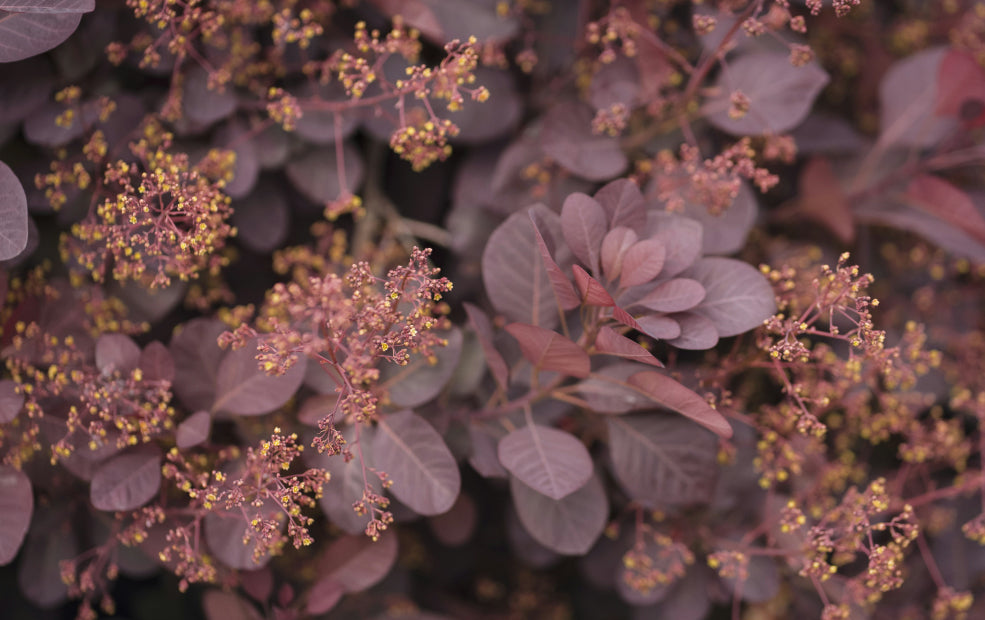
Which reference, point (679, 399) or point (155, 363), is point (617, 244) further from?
point (155, 363)

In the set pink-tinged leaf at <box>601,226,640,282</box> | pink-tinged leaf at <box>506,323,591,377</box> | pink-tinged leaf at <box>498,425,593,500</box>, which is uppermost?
pink-tinged leaf at <box>601,226,640,282</box>

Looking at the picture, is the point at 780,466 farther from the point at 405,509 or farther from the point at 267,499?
the point at 267,499

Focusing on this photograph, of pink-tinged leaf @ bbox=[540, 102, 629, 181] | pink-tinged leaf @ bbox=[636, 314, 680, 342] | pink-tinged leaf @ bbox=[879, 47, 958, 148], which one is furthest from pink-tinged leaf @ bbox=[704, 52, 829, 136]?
pink-tinged leaf @ bbox=[636, 314, 680, 342]

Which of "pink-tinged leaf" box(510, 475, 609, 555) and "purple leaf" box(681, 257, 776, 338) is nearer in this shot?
"purple leaf" box(681, 257, 776, 338)

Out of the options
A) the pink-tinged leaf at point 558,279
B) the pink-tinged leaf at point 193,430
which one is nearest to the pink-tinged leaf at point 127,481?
the pink-tinged leaf at point 193,430

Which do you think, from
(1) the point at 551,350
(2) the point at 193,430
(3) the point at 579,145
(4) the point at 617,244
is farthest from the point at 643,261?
(2) the point at 193,430

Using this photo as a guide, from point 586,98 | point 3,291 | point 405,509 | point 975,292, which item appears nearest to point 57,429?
point 3,291

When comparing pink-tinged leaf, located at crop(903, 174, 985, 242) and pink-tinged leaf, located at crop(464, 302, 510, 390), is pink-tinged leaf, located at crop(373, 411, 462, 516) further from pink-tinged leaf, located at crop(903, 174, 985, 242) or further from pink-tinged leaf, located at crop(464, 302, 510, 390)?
pink-tinged leaf, located at crop(903, 174, 985, 242)
